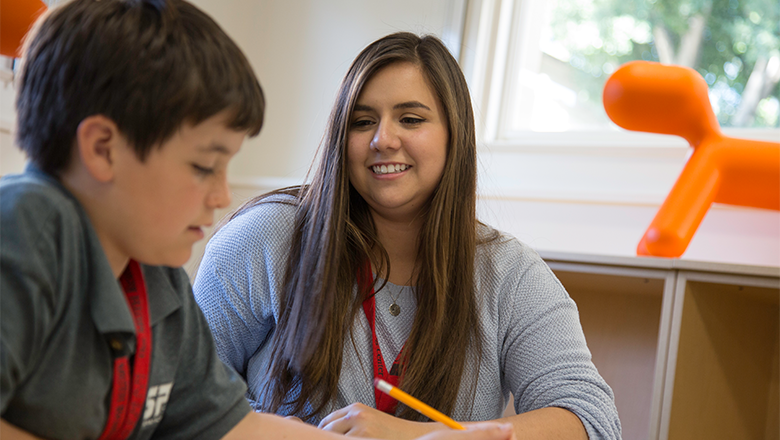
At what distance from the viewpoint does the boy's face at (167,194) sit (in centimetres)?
55

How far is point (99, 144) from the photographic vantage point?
538 mm

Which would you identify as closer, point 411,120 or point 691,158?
point 411,120

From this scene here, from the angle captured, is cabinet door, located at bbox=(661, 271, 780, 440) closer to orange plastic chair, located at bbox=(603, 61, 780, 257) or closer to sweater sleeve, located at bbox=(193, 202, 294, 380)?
orange plastic chair, located at bbox=(603, 61, 780, 257)

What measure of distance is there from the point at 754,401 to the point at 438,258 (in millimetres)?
927

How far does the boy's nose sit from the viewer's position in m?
1.13

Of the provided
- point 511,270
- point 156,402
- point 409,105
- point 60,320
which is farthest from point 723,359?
→ point 60,320

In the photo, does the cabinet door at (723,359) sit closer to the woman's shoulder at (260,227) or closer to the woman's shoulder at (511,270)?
the woman's shoulder at (511,270)

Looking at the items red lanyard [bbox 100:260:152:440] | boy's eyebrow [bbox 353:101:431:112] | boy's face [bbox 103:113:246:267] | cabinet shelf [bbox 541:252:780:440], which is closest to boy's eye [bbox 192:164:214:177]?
boy's face [bbox 103:113:246:267]

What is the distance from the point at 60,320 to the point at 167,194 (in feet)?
0.42

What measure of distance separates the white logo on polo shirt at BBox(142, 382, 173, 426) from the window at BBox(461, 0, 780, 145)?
65.5 inches

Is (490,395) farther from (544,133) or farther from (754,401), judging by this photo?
(544,133)

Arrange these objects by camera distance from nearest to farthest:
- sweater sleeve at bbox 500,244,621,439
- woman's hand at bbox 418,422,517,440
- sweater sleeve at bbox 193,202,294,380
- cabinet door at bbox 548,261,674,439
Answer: woman's hand at bbox 418,422,517,440, sweater sleeve at bbox 500,244,621,439, sweater sleeve at bbox 193,202,294,380, cabinet door at bbox 548,261,674,439

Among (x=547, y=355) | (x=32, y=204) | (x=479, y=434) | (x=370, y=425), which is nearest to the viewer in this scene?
(x=32, y=204)

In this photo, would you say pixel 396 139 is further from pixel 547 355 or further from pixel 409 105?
pixel 547 355
